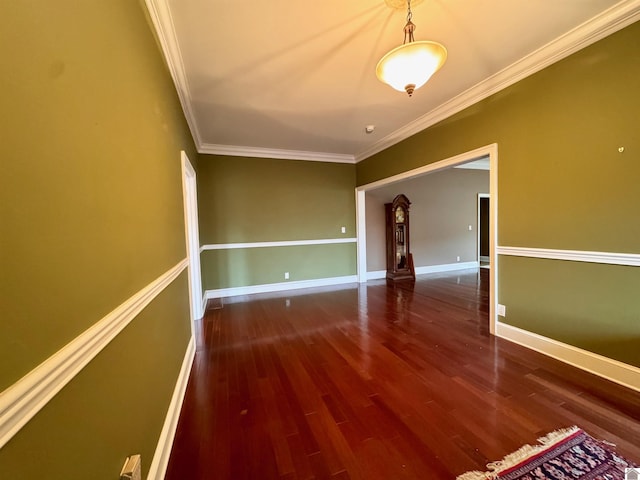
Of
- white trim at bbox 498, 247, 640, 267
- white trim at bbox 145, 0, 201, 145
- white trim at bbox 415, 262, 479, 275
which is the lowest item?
white trim at bbox 415, 262, 479, 275

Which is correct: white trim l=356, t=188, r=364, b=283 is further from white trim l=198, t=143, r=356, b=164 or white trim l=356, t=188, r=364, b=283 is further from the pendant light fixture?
the pendant light fixture

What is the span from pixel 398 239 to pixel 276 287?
2.90m

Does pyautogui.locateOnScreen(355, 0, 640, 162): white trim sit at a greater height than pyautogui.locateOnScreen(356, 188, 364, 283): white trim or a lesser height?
greater

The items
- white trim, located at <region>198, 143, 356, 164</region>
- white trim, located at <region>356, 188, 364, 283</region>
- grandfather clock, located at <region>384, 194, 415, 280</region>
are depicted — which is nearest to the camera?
white trim, located at <region>198, 143, 356, 164</region>

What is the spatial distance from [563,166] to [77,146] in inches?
123

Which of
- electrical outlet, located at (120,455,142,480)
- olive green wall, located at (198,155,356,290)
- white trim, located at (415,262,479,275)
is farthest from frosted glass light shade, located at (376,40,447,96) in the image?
white trim, located at (415,262,479,275)

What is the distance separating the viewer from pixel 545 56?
85.3 inches

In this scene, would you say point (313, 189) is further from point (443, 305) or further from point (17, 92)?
point (17, 92)

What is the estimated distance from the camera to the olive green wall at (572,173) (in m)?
1.84

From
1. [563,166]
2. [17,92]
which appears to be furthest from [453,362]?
[17,92]

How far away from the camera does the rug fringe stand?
4.06 feet

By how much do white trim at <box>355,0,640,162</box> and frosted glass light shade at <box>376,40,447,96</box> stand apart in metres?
1.32

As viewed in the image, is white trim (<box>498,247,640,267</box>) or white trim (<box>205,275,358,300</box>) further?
white trim (<box>205,275,358,300</box>)

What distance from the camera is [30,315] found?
1.73 ft
